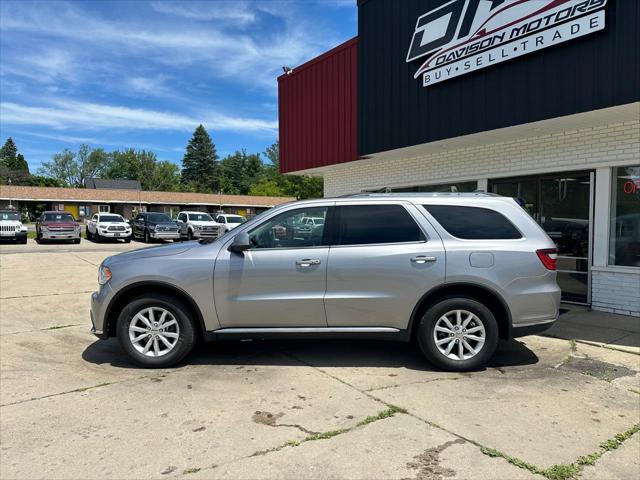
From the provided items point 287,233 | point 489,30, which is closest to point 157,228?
point 489,30

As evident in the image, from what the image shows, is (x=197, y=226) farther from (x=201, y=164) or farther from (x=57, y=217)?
(x=201, y=164)

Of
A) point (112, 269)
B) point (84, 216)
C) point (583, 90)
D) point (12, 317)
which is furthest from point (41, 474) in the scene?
point (84, 216)

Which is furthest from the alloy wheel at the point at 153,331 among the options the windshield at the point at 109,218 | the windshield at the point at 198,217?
the windshield at the point at 109,218

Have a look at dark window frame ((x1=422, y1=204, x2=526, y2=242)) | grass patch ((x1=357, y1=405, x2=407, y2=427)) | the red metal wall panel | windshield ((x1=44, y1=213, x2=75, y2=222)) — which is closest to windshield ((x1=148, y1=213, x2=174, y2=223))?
windshield ((x1=44, y1=213, x2=75, y2=222))

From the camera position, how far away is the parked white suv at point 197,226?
89.1 ft

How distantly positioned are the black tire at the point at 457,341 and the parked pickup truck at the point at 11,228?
25.6m

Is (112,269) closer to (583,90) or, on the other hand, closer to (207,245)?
→ (207,245)

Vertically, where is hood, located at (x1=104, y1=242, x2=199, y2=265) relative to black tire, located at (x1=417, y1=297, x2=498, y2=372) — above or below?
above

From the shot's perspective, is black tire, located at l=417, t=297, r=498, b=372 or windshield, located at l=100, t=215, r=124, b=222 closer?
black tire, located at l=417, t=297, r=498, b=372

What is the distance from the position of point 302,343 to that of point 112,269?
2.39 meters

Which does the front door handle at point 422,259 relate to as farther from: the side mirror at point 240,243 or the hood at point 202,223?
the hood at point 202,223

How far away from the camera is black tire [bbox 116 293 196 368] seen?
15.7ft

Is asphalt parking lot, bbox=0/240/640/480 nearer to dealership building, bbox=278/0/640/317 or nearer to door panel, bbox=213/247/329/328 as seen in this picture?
door panel, bbox=213/247/329/328

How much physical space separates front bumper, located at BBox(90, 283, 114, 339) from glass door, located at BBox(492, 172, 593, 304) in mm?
7337
